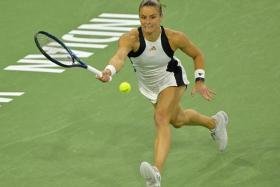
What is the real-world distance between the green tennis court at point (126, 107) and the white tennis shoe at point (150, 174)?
0.91 meters

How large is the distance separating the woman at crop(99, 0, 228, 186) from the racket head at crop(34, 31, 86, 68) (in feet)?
1.75

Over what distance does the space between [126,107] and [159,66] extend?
7.62 feet

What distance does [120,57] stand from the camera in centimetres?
997

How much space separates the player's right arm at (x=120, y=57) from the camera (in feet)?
31.6

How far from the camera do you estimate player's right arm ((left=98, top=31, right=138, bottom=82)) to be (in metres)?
9.63

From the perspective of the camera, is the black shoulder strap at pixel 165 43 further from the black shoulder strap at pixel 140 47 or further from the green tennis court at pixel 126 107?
the green tennis court at pixel 126 107

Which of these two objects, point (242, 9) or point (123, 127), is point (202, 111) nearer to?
point (123, 127)

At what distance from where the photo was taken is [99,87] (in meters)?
13.4

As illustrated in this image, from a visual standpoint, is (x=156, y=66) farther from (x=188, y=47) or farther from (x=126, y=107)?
(x=126, y=107)

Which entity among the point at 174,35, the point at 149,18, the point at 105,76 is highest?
the point at 149,18

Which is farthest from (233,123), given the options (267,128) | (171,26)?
(171,26)

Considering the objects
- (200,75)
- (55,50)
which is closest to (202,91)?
(200,75)

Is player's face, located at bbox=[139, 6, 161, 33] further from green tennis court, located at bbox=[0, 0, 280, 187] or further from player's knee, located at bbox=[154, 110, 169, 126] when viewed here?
green tennis court, located at bbox=[0, 0, 280, 187]

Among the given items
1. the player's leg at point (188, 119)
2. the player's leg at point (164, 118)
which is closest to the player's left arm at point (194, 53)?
the player's leg at point (164, 118)
